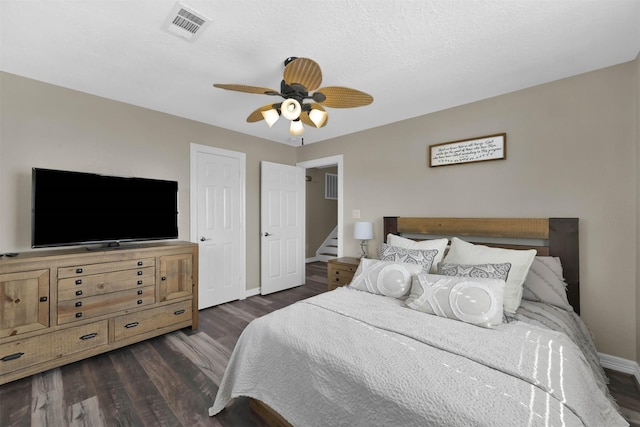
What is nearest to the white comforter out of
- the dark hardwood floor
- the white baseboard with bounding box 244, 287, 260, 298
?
the dark hardwood floor

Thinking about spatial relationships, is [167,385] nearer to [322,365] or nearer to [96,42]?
[322,365]

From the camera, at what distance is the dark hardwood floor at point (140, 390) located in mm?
1654

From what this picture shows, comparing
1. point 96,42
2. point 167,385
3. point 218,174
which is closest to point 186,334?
point 167,385

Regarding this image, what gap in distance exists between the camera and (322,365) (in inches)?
51.3

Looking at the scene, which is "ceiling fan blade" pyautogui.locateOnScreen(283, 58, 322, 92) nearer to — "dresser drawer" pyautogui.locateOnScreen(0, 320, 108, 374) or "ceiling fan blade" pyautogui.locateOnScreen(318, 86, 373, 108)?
"ceiling fan blade" pyautogui.locateOnScreen(318, 86, 373, 108)

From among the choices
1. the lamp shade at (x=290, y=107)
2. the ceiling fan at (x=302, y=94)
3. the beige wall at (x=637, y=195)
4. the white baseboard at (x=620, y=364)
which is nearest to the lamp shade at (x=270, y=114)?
the ceiling fan at (x=302, y=94)

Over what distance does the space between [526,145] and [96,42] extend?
11.9 feet

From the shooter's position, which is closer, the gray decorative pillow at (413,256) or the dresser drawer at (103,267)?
the dresser drawer at (103,267)

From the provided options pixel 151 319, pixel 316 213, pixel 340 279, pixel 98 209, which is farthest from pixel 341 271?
pixel 316 213

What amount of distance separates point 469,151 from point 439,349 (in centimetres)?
223

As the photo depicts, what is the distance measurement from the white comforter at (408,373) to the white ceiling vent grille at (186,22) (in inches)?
76.2

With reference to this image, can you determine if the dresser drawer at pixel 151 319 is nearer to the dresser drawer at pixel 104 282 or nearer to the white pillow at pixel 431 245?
the dresser drawer at pixel 104 282

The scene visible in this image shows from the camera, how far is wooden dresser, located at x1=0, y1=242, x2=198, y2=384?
196 cm

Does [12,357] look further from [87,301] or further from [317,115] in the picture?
[317,115]
